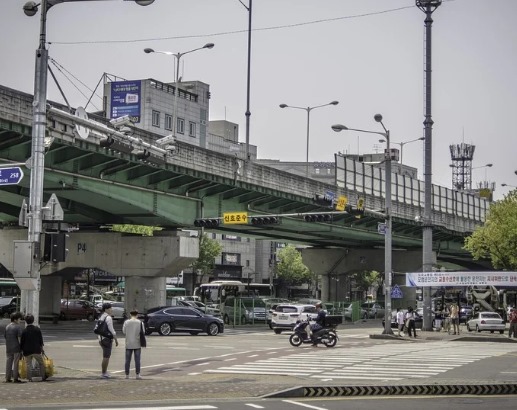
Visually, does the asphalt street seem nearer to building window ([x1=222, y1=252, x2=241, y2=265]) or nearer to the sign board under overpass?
the sign board under overpass

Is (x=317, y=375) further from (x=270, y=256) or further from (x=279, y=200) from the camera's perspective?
(x=270, y=256)

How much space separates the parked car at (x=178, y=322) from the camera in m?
42.8

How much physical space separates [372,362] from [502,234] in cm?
3900

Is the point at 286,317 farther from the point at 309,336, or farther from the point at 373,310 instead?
the point at 373,310

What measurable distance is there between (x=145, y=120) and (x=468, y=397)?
3241 inches

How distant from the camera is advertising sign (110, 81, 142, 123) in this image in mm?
96625

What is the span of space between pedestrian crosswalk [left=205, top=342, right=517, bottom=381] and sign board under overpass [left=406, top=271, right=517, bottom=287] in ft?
32.3

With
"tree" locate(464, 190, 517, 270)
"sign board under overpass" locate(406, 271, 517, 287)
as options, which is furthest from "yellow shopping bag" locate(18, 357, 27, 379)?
"tree" locate(464, 190, 517, 270)

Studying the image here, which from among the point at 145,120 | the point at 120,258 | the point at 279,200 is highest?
the point at 145,120

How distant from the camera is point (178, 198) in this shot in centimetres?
4866

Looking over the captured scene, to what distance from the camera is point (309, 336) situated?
35.4 m

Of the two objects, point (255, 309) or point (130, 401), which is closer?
point (130, 401)

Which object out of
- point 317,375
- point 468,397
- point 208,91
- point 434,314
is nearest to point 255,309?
point 434,314

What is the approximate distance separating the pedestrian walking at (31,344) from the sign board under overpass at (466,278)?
29.3 m
